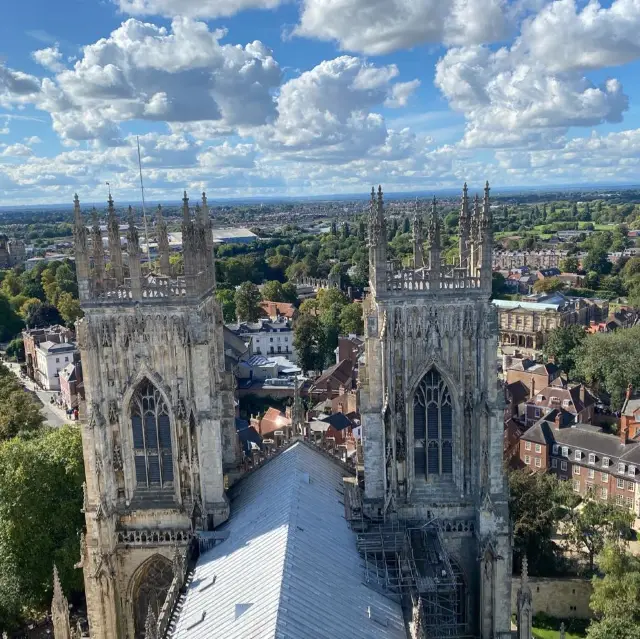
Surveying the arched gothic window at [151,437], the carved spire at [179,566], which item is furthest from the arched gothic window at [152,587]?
the arched gothic window at [151,437]

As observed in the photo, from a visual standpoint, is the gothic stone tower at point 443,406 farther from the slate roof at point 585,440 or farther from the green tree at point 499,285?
the green tree at point 499,285

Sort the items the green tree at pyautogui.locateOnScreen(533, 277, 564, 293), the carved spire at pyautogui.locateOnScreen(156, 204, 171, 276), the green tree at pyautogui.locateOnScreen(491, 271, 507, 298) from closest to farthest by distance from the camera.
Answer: the carved spire at pyautogui.locateOnScreen(156, 204, 171, 276), the green tree at pyautogui.locateOnScreen(533, 277, 564, 293), the green tree at pyautogui.locateOnScreen(491, 271, 507, 298)

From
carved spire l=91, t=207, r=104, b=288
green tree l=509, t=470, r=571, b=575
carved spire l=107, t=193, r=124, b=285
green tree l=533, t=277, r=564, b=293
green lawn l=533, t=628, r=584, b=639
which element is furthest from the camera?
green tree l=533, t=277, r=564, b=293

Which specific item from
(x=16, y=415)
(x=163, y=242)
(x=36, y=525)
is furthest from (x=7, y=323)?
(x=163, y=242)

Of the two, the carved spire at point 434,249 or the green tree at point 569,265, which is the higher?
the carved spire at point 434,249

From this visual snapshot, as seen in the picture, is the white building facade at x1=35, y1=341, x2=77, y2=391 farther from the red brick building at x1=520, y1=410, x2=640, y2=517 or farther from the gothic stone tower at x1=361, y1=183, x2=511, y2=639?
the gothic stone tower at x1=361, y1=183, x2=511, y2=639

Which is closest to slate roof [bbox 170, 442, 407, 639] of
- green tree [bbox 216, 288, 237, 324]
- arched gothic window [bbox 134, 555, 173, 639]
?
arched gothic window [bbox 134, 555, 173, 639]

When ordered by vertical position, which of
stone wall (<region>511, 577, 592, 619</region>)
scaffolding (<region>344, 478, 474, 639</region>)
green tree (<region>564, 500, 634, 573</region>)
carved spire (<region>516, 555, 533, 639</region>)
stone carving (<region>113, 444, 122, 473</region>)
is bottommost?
stone wall (<region>511, 577, 592, 619</region>)

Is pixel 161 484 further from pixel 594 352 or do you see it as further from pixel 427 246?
pixel 594 352
